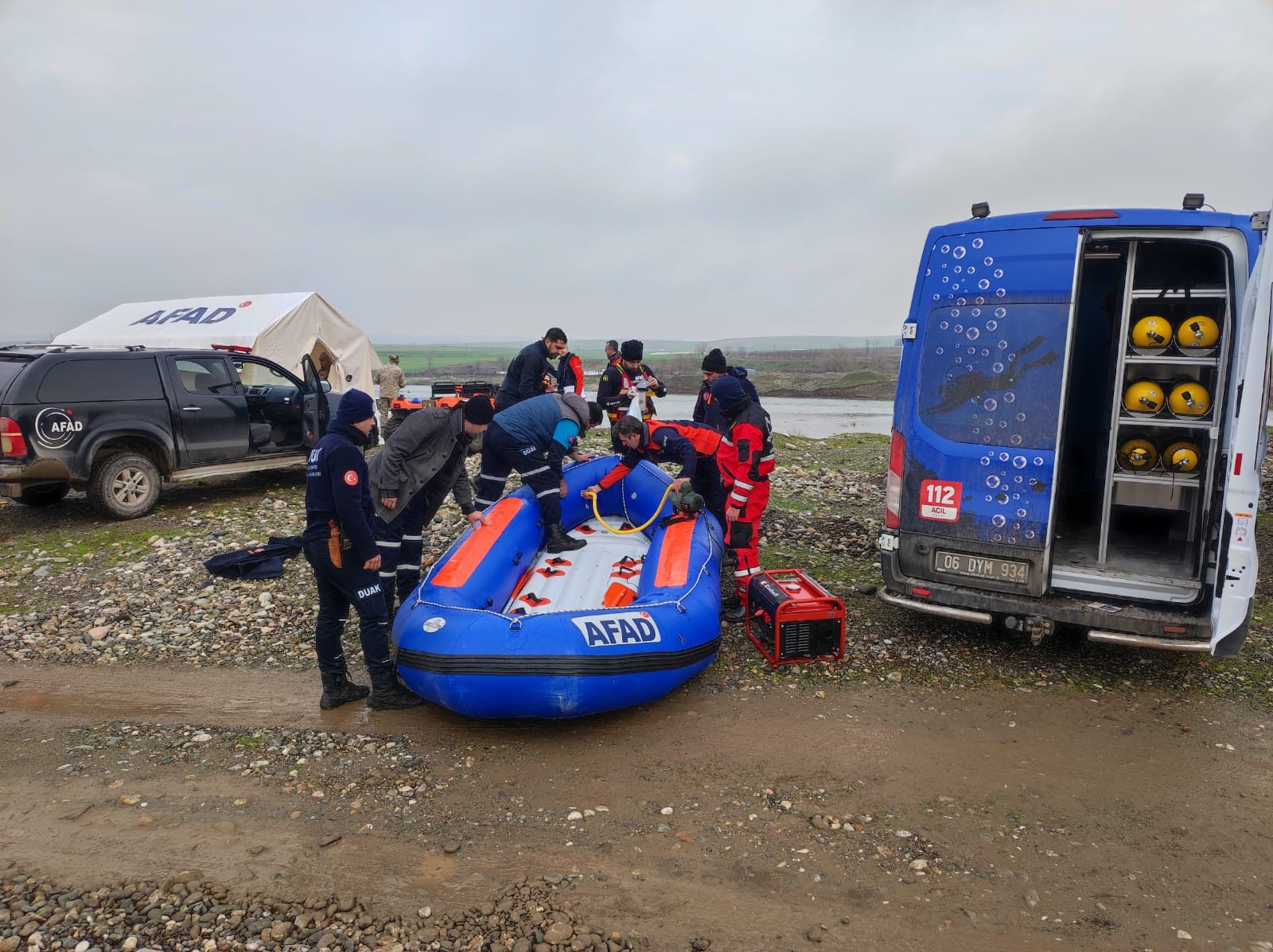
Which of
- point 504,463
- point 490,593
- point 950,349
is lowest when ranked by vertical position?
point 490,593

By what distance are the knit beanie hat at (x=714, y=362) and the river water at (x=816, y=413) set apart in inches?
399

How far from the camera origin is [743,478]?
19.6 ft

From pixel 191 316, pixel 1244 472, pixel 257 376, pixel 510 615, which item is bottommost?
pixel 510 615

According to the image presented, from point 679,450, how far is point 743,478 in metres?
0.69

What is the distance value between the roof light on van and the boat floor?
3404mm

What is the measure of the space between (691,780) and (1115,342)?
4494 millimetres

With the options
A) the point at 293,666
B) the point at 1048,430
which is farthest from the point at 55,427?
the point at 1048,430

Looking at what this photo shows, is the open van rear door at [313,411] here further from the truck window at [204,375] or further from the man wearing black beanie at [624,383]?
the man wearing black beanie at [624,383]

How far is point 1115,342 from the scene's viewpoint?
5672 millimetres

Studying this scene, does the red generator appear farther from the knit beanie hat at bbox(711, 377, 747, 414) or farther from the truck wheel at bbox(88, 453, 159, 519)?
the truck wheel at bbox(88, 453, 159, 519)

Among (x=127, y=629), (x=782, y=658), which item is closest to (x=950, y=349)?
(x=782, y=658)

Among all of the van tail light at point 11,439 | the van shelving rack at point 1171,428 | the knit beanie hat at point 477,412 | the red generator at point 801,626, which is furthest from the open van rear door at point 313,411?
the van shelving rack at point 1171,428

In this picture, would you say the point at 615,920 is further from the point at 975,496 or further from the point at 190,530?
the point at 190,530

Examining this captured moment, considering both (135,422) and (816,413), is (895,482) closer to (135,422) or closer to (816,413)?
(135,422)
